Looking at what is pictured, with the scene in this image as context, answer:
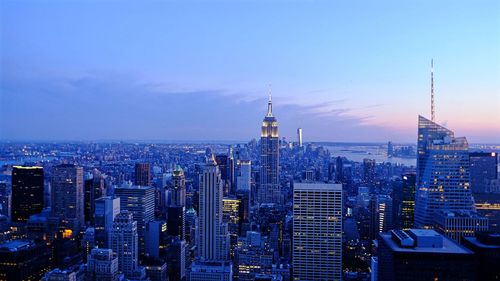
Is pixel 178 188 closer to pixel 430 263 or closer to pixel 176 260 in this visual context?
pixel 176 260

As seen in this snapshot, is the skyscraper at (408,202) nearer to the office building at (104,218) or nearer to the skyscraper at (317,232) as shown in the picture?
the skyscraper at (317,232)

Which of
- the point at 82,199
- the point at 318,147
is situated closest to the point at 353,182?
the point at 318,147

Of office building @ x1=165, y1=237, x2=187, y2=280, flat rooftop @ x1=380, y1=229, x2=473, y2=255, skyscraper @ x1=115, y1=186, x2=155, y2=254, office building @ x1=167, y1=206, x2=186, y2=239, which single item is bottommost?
office building @ x1=165, y1=237, x2=187, y2=280

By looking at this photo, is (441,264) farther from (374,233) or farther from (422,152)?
(374,233)

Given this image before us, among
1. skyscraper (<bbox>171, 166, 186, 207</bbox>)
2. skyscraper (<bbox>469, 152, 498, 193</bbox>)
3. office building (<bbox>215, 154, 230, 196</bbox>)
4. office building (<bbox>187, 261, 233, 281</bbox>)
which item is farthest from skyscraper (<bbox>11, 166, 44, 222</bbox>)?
skyscraper (<bbox>469, 152, 498, 193</bbox>)

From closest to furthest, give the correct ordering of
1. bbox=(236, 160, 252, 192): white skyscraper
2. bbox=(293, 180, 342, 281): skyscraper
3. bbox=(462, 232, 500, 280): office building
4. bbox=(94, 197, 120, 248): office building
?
bbox=(462, 232, 500, 280): office building
bbox=(293, 180, 342, 281): skyscraper
bbox=(94, 197, 120, 248): office building
bbox=(236, 160, 252, 192): white skyscraper

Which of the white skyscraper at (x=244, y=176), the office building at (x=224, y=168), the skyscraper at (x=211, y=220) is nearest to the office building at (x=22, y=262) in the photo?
the skyscraper at (x=211, y=220)

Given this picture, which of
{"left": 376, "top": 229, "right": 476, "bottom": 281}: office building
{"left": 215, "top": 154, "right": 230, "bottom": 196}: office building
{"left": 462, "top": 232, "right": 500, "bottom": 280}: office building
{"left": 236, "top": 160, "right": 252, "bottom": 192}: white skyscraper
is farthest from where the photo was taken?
{"left": 236, "top": 160, "right": 252, "bottom": 192}: white skyscraper

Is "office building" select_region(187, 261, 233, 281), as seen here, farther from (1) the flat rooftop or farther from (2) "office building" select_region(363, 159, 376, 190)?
(2) "office building" select_region(363, 159, 376, 190)

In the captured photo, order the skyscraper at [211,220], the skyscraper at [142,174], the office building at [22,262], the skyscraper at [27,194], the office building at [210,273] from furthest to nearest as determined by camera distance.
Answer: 1. the skyscraper at [142,174]
2. the skyscraper at [211,220]
3. the skyscraper at [27,194]
4. the office building at [210,273]
5. the office building at [22,262]
